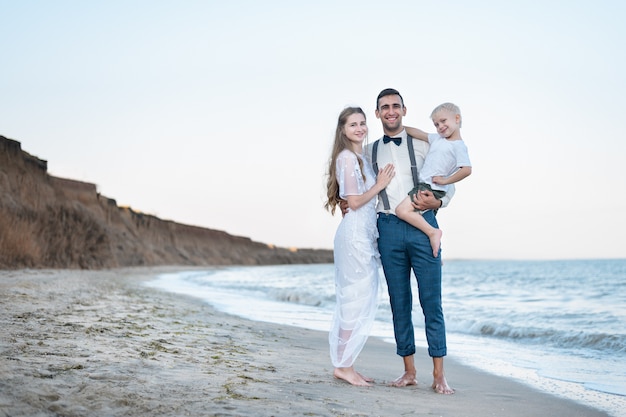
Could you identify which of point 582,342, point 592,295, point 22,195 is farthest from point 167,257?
point 582,342

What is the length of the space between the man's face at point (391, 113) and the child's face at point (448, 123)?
278 millimetres

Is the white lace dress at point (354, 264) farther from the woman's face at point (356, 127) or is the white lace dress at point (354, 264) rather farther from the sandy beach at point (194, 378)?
the sandy beach at point (194, 378)

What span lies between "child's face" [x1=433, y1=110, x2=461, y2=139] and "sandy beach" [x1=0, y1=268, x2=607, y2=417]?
1.81 meters

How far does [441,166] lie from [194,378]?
2156 mm

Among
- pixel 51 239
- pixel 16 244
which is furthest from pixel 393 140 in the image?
pixel 51 239

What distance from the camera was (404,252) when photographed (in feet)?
15.3

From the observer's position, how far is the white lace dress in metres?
4.67

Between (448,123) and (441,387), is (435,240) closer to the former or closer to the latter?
(448,123)

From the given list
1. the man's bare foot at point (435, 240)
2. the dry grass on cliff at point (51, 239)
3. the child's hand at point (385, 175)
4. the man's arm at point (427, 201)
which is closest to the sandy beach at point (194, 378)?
the man's bare foot at point (435, 240)

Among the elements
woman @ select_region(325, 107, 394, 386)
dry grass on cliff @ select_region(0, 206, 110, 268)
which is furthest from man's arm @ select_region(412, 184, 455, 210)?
dry grass on cliff @ select_region(0, 206, 110, 268)

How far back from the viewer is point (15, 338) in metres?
4.46

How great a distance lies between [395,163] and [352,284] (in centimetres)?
95

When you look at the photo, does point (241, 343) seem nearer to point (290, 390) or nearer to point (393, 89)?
point (290, 390)

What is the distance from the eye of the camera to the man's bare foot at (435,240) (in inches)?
177
